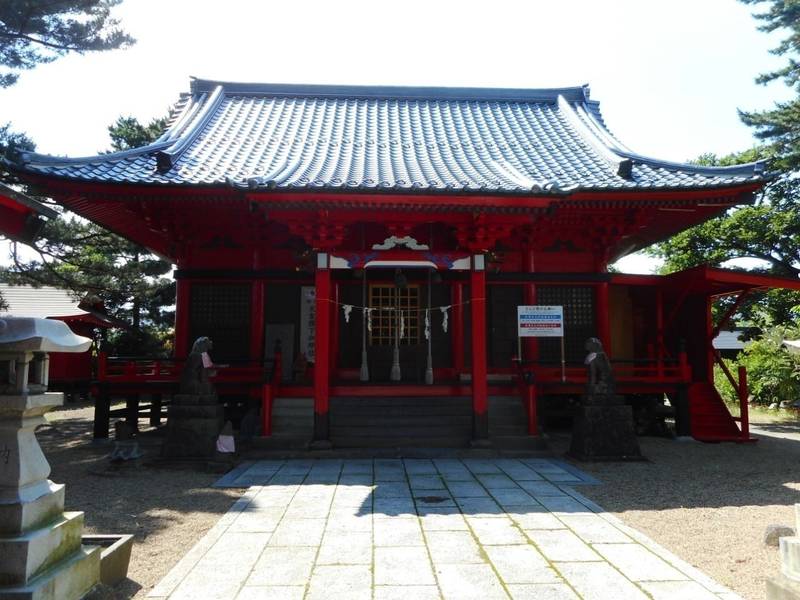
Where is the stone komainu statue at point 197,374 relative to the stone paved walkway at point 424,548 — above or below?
above

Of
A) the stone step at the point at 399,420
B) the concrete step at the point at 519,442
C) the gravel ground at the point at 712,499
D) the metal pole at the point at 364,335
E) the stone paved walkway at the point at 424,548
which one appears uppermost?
the metal pole at the point at 364,335

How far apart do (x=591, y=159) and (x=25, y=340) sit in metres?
11.5

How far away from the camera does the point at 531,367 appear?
34.7 feet

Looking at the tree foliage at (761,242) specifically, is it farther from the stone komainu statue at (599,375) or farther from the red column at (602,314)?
the stone komainu statue at (599,375)

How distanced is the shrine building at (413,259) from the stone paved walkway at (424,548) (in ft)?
7.80

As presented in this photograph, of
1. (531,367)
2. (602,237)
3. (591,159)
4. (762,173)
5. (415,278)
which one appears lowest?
(531,367)

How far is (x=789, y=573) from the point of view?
128 inches

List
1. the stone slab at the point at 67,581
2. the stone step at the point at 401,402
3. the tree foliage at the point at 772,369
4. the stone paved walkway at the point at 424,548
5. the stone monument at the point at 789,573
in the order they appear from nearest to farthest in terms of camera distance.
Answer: the stone slab at the point at 67,581 < the stone monument at the point at 789,573 < the stone paved walkway at the point at 424,548 < the stone step at the point at 401,402 < the tree foliage at the point at 772,369

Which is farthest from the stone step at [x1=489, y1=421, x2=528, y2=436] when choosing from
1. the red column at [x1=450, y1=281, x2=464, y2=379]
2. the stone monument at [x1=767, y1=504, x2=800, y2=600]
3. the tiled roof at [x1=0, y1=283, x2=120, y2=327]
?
the tiled roof at [x1=0, y1=283, x2=120, y2=327]

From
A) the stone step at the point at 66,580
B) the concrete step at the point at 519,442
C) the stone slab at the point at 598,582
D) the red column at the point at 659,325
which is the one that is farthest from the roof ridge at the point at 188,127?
the red column at the point at 659,325

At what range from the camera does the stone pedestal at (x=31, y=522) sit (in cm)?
292

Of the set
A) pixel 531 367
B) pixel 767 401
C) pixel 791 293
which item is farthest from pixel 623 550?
pixel 791 293

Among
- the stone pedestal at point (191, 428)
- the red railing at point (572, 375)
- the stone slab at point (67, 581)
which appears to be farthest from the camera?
the red railing at point (572, 375)

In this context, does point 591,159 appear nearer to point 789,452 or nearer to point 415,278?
point 415,278
